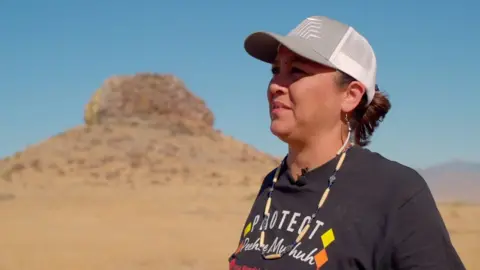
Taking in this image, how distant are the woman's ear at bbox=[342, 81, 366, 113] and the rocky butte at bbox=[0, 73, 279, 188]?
23.8 metres

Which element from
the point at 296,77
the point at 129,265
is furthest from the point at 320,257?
the point at 129,265

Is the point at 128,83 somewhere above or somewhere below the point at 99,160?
above

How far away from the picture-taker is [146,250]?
1210 centimetres

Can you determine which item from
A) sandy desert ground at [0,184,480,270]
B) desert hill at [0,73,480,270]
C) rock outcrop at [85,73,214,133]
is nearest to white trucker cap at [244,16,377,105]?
sandy desert ground at [0,184,480,270]

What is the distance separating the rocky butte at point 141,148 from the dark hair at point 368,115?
23.7 m

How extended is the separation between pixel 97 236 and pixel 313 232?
497 inches

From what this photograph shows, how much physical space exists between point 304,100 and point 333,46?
0.18 metres

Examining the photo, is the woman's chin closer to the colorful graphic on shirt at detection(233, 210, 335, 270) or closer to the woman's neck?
the woman's neck

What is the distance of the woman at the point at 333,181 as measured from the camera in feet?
5.71

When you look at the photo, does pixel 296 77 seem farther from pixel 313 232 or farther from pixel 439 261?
pixel 439 261

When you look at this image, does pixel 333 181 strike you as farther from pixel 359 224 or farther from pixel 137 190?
pixel 137 190

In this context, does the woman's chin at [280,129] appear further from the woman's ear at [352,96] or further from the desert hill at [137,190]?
the desert hill at [137,190]

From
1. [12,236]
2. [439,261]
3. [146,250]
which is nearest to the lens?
[439,261]

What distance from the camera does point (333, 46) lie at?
1974 mm
